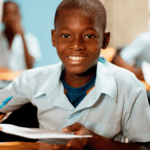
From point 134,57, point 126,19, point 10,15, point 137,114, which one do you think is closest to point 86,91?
point 137,114

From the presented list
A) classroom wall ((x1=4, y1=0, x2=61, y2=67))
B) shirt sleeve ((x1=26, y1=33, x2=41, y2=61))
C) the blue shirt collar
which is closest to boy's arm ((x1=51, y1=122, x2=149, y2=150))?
the blue shirt collar

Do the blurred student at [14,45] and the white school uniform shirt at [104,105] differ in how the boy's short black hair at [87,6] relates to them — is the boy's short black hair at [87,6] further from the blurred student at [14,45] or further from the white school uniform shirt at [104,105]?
the blurred student at [14,45]

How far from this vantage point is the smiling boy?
60cm

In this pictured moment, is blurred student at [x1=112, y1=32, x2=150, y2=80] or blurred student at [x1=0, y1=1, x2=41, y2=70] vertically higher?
blurred student at [x1=0, y1=1, x2=41, y2=70]

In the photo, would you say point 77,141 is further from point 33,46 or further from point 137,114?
point 33,46

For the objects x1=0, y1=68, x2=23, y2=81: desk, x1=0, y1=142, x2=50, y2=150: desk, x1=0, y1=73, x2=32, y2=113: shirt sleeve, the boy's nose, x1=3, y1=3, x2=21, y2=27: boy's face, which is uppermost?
x1=3, y1=3, x2=21, y2=27: boy's face

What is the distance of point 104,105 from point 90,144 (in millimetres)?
140

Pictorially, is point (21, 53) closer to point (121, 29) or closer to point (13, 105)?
point (13, 105)

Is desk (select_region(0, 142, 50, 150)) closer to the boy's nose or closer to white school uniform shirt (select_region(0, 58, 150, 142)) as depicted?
white school uniform shirt (select_region(0, 58, 150, 142))

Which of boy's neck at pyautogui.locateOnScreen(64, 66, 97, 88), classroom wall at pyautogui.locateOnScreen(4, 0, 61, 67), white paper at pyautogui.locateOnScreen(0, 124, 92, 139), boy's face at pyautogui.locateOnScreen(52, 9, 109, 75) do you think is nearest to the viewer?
white paper at pyautogui.locateOnScreen(0, 124, 92, 139)

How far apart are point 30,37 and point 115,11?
30.9 inches

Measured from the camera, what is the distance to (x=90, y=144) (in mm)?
592

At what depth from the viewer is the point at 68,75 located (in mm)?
742

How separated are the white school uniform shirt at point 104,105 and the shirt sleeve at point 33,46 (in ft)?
2.03
